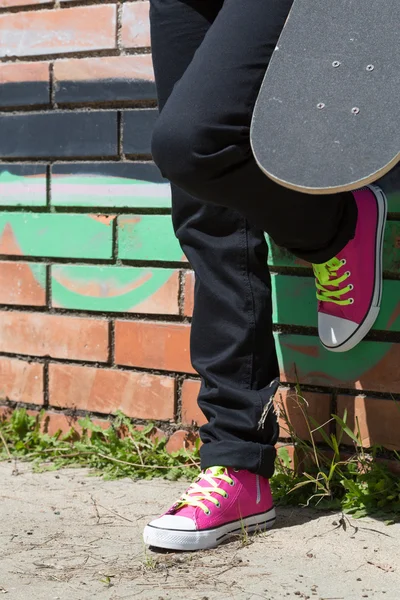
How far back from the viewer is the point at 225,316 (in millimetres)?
1857

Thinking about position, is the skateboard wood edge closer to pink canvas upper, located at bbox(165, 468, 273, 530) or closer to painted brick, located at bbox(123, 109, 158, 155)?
pink canvas upper, located at bbox(165, 468, 273, 530)

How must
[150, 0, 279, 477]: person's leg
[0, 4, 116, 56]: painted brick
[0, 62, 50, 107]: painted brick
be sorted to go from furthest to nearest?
1. [0, 62, 50, 107]: painted brick
2. [0, 4, 116, 56]: painted brick
3. [150, 0, 279, 477]: person's leg

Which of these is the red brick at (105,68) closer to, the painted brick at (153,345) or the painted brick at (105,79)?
the painted brick at (105,79)

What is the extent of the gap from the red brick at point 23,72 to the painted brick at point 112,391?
2.66 ft

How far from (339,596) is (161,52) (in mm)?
1139

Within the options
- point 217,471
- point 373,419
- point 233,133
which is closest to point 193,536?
point 217,471

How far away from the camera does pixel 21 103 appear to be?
255 cm

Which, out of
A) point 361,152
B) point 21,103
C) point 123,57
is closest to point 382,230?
point 361,152

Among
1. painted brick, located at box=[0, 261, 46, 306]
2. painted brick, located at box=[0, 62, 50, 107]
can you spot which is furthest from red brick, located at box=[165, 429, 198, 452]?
painted brick, located at box=[0, 62, 50, 107]

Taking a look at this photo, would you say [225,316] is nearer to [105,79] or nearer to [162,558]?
[162,558]

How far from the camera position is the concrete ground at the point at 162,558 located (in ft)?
5.03

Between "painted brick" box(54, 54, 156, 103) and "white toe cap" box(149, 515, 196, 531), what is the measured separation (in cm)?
110

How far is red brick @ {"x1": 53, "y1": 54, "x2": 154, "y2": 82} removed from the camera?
2338 millimetres

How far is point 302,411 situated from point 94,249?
29.2 inches
